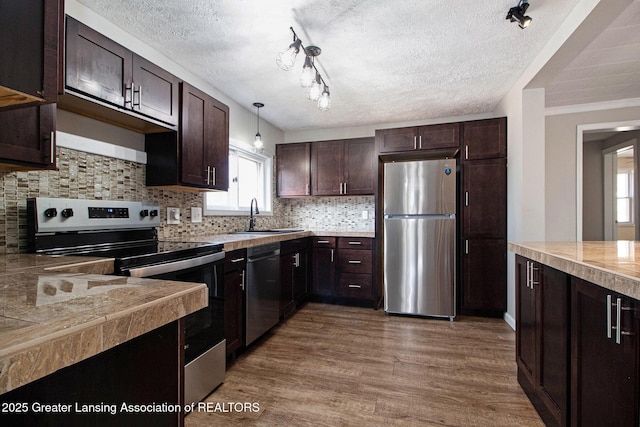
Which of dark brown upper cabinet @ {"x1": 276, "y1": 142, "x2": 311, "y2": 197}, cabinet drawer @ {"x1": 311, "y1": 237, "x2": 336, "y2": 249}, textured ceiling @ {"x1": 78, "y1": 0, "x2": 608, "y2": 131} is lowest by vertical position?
cabinet drawer @ {"x1": 311, "y1": 237, "x2": 336, "y2": 249}

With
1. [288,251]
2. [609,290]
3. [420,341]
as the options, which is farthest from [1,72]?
[420,341]

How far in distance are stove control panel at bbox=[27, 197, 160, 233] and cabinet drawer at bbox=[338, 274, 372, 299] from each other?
7.08 ft

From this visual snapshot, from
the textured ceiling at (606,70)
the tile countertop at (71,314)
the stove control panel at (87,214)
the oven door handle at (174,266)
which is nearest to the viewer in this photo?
the tile countertop at (71,314)

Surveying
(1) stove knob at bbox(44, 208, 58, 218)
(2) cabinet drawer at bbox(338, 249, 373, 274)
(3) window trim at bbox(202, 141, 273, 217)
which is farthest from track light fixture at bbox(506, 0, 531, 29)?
(1) stove knob at bbox(44, 208, 58, 218)

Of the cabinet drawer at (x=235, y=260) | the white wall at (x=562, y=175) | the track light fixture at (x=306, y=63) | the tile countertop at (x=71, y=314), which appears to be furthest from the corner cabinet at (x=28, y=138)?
the white wall at (x=562, y=175)

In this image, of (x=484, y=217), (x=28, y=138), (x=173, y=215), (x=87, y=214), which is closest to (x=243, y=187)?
(x=173, y=215)

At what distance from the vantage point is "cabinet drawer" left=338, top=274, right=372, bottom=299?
3.52m

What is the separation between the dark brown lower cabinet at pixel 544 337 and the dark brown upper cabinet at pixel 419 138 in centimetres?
179

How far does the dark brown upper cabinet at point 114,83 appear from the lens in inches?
58.7

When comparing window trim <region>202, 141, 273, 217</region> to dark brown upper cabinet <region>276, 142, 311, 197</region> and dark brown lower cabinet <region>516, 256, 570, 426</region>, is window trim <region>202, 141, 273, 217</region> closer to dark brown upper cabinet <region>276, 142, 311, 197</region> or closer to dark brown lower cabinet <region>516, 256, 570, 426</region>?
dark brown upper cabinet <region>276, 142, 311, 197</region>

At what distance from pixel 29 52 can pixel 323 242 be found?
3053 millimetres

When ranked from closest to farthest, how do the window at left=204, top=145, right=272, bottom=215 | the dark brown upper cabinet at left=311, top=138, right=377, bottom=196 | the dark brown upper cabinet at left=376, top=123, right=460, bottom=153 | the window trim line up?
the window trim < the window at left=204, top=145, right=272, bottom=215 < the dark brown upper cabinet at left=376, top=123, right=460, bottom=153 < the dark brown upper cabinet at left=311, top=138, right=377, bottom=196

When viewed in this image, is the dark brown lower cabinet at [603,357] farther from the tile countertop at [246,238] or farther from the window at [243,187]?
the window at [243,187]

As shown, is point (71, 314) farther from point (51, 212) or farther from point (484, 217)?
point (484, 217)
